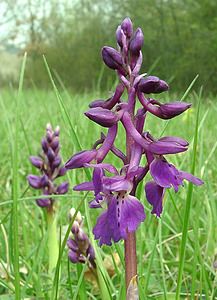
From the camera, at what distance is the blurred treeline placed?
13.4 meters

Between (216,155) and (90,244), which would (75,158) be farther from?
(216,155)

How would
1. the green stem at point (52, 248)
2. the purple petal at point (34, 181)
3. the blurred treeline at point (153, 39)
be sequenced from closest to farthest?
1. the green stem at point (52, 248)
2. the purple petal at point (34, 181)
3. the blurred treeline at point (153, 39)

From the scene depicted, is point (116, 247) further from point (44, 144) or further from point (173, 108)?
point (44, 144)

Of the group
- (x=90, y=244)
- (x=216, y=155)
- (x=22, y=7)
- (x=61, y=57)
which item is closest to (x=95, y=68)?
(x=61, y=57)

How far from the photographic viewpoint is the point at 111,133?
72 cm

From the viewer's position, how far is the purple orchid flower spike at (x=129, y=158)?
0.67 m

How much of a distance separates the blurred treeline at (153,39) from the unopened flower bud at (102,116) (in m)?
11.4

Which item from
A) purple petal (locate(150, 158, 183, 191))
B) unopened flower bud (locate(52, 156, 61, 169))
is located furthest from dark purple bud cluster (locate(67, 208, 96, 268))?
unopened flower bud (locate(52, 156, 61, 169))

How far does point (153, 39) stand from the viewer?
45.7 ft

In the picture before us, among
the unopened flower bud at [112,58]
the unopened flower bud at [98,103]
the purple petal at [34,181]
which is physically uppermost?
the unopened flower bud at [112,58]

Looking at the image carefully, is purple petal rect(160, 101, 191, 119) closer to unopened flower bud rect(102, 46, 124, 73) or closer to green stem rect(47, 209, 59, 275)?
unopened flower bud rect(102, 46, 124, 73)

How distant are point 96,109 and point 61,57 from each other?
16.3 meters

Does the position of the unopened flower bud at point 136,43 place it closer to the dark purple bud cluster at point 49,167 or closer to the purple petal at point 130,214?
the purple petal at point 130,214

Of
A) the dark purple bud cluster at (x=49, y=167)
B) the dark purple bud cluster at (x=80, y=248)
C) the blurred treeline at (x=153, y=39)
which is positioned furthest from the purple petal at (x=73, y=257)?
the blurred treeline at (x=153, y=39)
